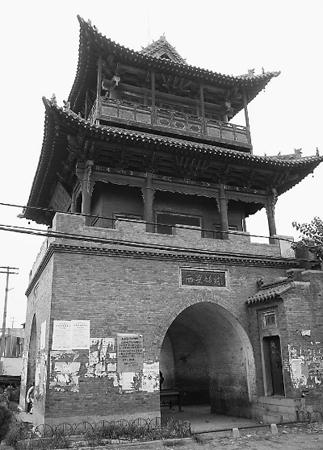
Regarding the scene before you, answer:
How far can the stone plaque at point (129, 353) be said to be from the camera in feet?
36.6

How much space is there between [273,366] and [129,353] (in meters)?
4.37

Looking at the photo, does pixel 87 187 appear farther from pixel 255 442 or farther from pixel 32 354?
pixel 255 442

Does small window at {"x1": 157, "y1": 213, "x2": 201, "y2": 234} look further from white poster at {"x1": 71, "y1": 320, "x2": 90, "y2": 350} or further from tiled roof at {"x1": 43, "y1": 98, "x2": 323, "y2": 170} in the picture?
white poster at {"x1": 71, "y1": 320, "x2": 90, "y2": 350}

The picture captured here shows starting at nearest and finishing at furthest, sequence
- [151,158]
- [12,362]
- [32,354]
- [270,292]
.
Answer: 1. [270,292]
2. [151,158]
3. [32,354]
4. [12,362]

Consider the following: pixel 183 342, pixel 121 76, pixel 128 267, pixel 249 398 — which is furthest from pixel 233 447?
pixel 121 76

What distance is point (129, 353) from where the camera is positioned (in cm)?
1130

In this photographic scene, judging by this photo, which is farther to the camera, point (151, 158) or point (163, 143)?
point (151, 158)

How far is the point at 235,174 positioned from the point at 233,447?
886 cm

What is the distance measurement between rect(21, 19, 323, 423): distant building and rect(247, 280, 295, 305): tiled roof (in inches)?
1.8

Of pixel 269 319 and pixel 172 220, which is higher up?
pixel 172 220

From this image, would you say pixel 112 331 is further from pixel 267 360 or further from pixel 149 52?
pixel 149 52

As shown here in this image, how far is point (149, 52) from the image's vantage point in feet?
56.2

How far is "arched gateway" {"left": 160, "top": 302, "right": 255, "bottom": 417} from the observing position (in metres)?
13.2

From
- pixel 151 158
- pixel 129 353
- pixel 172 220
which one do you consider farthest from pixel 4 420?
pixel 172 220
